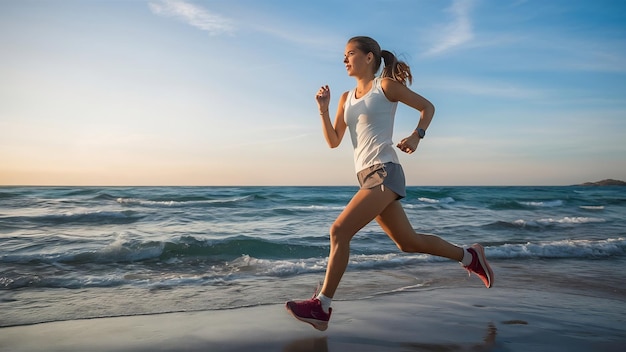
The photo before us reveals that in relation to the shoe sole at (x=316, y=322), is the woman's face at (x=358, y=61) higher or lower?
higher

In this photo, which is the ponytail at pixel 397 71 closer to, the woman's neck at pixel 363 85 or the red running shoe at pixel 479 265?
the woman's neck at pixel 363 85

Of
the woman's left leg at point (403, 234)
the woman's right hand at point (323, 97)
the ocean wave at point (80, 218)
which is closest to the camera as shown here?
the woman's left leg at point (403, 234)

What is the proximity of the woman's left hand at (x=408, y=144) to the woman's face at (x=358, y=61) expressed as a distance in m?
0.68

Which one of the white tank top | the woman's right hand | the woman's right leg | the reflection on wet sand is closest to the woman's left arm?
the white tank top

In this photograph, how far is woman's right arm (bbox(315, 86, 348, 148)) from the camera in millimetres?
3529

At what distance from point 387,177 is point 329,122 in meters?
0.70

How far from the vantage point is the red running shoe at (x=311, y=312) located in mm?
3246

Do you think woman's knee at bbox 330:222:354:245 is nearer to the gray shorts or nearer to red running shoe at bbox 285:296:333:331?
the gray shorts

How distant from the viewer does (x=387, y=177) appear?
3215 millimetres

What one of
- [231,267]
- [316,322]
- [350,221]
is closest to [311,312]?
[316,322]

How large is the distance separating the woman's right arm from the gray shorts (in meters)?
0.48

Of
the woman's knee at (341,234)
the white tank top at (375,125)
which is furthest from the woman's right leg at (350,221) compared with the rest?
the white tank top at (375,125)

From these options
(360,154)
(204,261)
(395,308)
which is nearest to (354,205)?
(360,154)

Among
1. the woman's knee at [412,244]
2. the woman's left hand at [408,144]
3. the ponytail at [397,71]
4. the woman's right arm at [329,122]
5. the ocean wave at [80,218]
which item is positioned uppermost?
the ponytail at [397,71]
